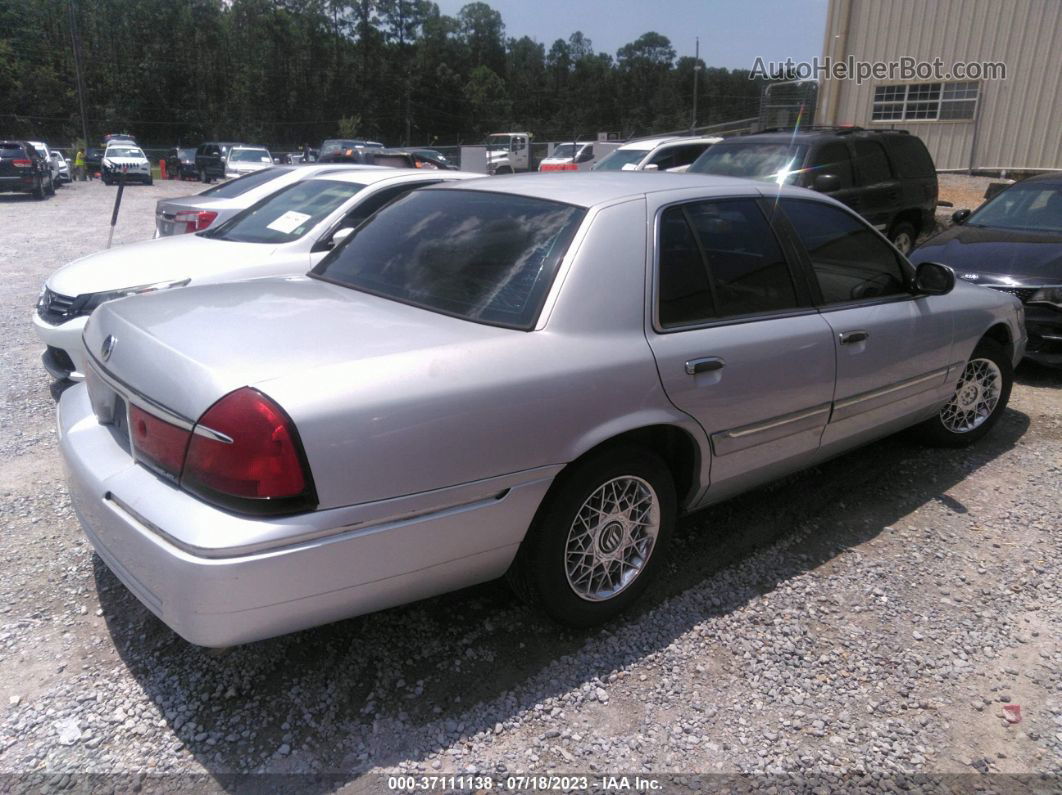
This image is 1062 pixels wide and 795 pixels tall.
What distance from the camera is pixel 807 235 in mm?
3752

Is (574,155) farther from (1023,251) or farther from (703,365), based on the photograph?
(703,365)

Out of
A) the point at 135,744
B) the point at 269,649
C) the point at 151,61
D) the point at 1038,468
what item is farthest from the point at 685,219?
the point at 151,61

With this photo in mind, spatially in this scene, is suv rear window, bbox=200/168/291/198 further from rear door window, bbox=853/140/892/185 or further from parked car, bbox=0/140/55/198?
parked car, bbox=0/140/55/198

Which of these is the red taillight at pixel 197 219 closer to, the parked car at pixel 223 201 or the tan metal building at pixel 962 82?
the parked car at pixel 223 201

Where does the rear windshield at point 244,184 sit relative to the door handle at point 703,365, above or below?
above

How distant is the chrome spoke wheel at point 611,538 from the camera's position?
2.91m

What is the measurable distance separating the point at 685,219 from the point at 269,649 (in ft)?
7.46

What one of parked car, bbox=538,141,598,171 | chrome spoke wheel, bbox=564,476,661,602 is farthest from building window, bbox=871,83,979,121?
chrome spoke wheel, bbox=564,476,661,602

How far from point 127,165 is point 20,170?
774 cm

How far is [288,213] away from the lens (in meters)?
6.43

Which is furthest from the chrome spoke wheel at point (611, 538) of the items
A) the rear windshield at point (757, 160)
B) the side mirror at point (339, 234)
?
the rear windshield at point (757, 160)

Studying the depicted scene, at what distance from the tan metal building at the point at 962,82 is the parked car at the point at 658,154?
7.43 metres

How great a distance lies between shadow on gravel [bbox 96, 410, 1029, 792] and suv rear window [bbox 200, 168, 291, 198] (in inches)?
238

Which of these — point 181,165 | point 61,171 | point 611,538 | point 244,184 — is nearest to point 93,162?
point 181,165
